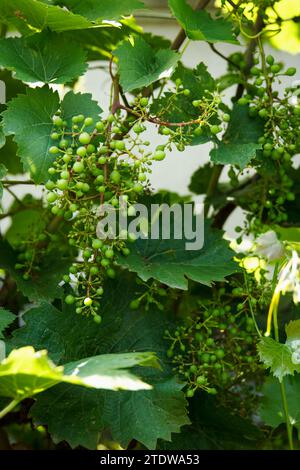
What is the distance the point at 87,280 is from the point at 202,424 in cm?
38

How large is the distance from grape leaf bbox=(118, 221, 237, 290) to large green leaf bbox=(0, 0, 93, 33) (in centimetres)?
35

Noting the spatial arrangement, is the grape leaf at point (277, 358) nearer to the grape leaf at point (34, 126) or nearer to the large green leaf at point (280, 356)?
the large green leaf at point (280, 356)

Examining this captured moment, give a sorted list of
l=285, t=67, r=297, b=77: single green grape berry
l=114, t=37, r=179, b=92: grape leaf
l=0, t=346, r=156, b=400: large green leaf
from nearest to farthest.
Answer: l=0, t=346, r=156, b=400: large green leaf < l=114, t=37, r=179, b=92: grape leaf < l=285, t=67, r=297, b=77: single green grape berry

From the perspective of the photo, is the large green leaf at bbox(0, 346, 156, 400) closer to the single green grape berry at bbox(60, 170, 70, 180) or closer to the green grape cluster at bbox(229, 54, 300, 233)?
the single green grape berry at bbox(60, 170, 70, 180)

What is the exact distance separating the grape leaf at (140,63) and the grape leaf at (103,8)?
0.05 meters

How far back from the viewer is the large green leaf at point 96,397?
108cm

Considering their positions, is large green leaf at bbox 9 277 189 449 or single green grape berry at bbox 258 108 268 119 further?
single green grape berry at bbox 258 108 268 119

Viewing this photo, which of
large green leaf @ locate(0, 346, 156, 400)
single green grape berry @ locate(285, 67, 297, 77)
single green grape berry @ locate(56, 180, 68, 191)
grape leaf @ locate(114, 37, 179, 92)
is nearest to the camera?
large green leaf @ locate(0, 346, 156, 400)

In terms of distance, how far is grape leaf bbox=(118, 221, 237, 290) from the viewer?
3.72 feet

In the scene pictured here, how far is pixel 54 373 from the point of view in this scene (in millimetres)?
799

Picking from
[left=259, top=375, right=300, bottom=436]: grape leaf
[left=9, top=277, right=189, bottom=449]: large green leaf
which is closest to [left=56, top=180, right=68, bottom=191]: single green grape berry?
[left=9, top=277, right=189, bottom=449]: large green leaf

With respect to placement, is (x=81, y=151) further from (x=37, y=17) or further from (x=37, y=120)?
(x=37, y=17)

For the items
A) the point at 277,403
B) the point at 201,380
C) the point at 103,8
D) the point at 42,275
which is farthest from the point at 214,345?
the point at 103,8

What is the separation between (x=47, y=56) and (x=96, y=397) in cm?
52
